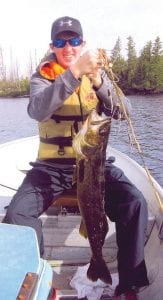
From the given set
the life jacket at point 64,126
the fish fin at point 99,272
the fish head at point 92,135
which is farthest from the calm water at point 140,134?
the fish head at point 92,135

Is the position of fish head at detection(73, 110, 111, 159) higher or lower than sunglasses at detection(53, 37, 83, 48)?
lower

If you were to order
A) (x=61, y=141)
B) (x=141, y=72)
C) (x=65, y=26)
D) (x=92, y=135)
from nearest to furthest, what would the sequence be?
(x=92, y=135), (x=65, y=26), (x=61, y=141), (x=141, y=72)

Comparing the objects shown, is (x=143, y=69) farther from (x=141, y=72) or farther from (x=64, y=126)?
(x=64, y=126)

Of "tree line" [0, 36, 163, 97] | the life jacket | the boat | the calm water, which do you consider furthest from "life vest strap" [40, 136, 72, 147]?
"tree line" [0, 36, 163, 97]

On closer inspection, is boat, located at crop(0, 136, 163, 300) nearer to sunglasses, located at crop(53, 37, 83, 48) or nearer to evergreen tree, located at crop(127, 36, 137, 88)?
sunglasses, located at crop(53, 37, 83, 48)

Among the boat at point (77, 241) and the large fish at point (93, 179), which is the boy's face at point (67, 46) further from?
the boat at point (77, 241)

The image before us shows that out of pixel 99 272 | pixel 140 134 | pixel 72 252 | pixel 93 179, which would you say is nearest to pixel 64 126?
pixel 93 179

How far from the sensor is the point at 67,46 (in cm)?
385

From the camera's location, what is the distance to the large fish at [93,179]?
9.75ft

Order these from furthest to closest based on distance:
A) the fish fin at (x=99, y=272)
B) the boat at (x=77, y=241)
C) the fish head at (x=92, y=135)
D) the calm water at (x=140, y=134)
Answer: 1. the calm water at (x=140, y=134)
2. the boat at (x=77, y=241)
3. the fish fin at (x=99, y=272)
4. the fish head at (x=92, y=135)

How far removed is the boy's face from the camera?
383cm

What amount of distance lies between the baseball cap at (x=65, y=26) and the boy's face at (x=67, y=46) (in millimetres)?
48

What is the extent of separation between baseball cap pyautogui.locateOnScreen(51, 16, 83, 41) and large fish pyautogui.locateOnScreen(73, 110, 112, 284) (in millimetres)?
1212

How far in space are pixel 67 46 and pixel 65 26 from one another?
0.64ft
